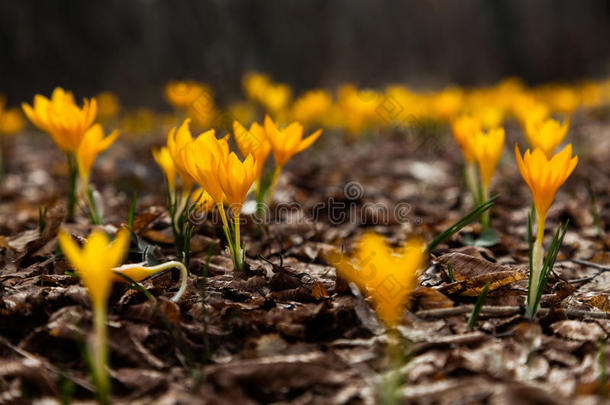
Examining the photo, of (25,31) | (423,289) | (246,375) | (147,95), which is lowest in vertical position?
(246,375)

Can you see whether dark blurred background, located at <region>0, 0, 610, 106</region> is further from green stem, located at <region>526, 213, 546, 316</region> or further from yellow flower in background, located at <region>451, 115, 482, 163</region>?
green stem, located at <region>526, 213, 546, 316</region>

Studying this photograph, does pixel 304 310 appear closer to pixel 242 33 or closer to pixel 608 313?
pixel 608 313

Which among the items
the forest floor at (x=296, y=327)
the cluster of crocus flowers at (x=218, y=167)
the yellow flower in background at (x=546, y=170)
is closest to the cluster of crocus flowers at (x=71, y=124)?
the forest floor at (x=296, y=327)

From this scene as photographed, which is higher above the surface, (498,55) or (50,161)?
(498,55)

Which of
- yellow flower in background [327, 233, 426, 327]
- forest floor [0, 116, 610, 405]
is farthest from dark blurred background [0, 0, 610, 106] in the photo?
yellow flower in background [327, 233, 426, 327]

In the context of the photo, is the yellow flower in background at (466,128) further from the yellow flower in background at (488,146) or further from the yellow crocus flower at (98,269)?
the yellow crocus flower at (98,269)

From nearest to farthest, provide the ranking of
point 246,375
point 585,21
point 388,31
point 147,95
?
1. point 246,375
2. point 147,95
3. point 388,31
4. point 585,21

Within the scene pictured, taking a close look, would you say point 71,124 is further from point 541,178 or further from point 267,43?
point 267,43

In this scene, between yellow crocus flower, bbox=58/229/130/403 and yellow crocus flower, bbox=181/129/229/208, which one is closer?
yellow crocus flower, bbox=58/229/130/403

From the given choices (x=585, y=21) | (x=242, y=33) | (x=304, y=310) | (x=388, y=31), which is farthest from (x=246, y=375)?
(x=585, y=21)
